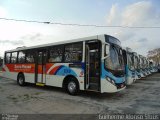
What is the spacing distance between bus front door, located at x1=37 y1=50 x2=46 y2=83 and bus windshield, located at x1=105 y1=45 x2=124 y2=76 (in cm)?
489

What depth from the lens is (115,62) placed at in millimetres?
9312

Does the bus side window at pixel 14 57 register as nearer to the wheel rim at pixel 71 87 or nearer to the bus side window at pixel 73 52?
the bus side window at pixel 73 52

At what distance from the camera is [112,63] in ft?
29.7

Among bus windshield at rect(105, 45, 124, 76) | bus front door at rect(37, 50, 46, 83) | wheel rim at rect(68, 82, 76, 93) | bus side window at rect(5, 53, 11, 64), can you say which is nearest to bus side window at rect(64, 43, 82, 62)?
wheel rim at rect(68, 82, 76, 93)

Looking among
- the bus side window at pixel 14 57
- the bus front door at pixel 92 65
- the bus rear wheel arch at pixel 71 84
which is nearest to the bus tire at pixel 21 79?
the bus side window at pixel 14 57

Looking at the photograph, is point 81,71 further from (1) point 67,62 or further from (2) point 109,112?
(2) point 109,112

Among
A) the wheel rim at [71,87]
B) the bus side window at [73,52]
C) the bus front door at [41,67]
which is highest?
the bus side window at [73,52]

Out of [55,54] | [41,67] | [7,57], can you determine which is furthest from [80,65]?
Result: [7,57]

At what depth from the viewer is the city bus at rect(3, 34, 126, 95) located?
8.90 m

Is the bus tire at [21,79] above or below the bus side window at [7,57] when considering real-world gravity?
below

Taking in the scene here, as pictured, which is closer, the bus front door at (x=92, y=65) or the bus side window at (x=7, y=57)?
the bus front door at (x=92, y=65)

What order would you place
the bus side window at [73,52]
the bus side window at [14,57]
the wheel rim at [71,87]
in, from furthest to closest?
the bus side window at [14,57], the wheel rim at [71,87], the bus side window at [73,52]

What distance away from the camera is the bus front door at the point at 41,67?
12173 mm

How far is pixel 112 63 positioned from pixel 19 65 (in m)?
8.27
